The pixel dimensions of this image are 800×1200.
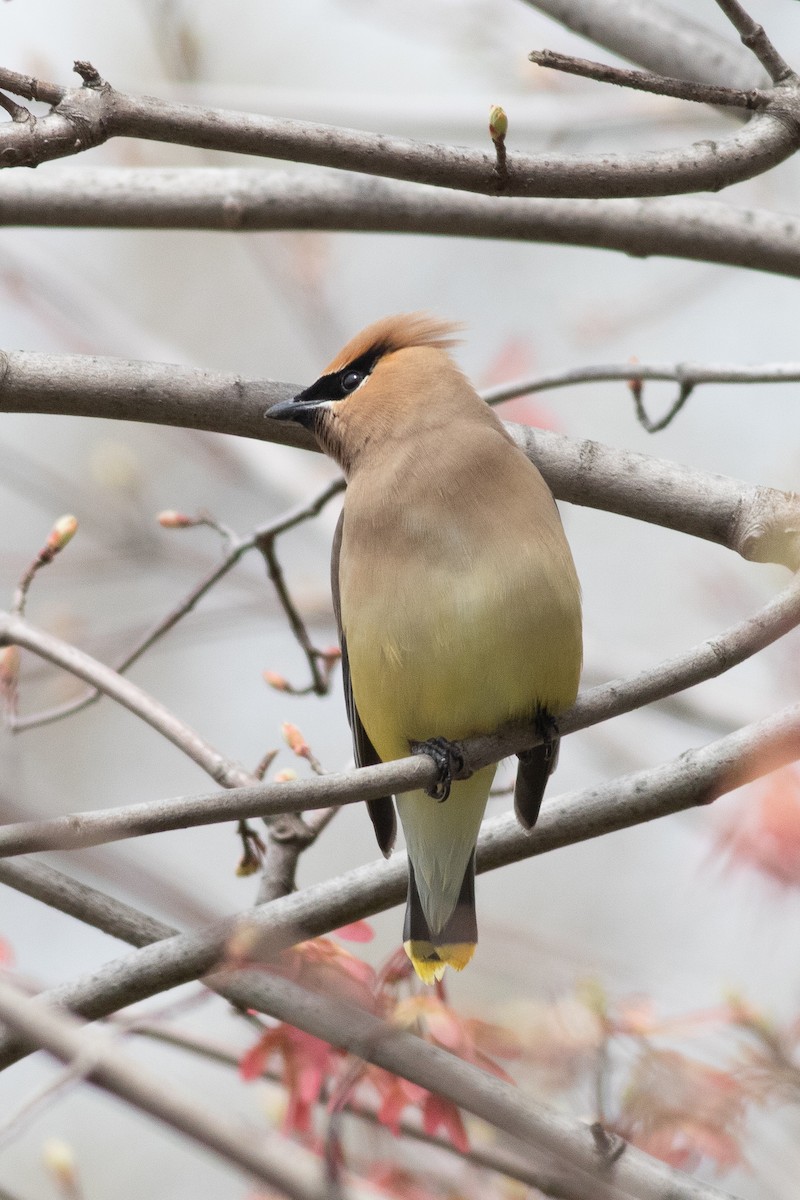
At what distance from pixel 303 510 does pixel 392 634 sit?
24.0 inches

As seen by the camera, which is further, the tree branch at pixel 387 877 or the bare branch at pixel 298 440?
the bare branch at pixel 298 440

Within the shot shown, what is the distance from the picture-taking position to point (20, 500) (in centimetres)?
1330

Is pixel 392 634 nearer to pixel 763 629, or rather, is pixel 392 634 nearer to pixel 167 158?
pixel 763 629

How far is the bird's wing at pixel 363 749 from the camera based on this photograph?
4258mm

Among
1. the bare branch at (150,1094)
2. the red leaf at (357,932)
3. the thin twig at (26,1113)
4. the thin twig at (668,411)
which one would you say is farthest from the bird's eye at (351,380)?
the bare branch at (150,1094)

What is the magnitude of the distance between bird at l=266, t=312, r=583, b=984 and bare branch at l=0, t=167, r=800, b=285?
18.6 inches

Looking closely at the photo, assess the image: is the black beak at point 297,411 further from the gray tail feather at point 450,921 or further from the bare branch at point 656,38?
the bare branch at point 656,38

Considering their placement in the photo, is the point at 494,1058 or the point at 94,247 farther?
the point at 94,247

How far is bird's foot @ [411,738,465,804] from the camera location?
363 centimetres

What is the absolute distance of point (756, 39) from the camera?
318 centimetres

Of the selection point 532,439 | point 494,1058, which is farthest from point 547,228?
point 494,1058

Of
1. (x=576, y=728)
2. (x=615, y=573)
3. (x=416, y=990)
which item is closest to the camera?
A: (x=576, y=728)

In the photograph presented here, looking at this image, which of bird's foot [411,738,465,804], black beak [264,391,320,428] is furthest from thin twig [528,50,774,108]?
bird's foot [411,738,465,804]

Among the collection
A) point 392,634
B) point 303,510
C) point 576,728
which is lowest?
point 576,728
